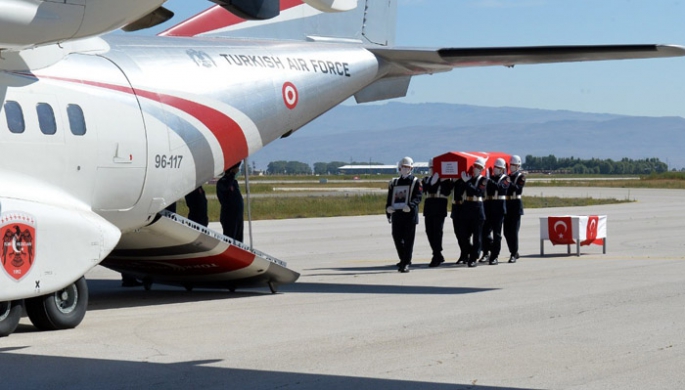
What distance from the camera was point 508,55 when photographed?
13680 millimetres

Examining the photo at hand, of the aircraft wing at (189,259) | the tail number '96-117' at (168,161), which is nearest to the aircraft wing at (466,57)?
the aircraft wing at (189,259)

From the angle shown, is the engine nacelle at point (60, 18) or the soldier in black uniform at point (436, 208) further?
the soldier in black uniform at point (436, 208)

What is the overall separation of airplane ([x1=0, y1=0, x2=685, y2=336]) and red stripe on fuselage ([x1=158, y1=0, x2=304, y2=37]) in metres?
0.02

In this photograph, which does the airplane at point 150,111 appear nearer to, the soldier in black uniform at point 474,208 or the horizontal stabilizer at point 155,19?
the horizontal stabilizer at point 155,19

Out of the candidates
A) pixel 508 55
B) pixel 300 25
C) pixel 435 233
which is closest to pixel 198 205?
pixel 300 25

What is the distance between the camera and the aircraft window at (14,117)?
9844 millimetres

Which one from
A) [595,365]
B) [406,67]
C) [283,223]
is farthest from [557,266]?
[283,223]

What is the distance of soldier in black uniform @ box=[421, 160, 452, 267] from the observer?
→ 57.0 feet

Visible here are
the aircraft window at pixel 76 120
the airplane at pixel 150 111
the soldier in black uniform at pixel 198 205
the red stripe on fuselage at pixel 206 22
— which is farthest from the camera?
the soldier in black uniform at pixel 198 205

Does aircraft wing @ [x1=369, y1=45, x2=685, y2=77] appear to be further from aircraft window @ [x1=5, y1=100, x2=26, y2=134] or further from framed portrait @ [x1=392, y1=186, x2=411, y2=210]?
aircraft window @ [x1=5, y1=100, x2=26, y2=134]

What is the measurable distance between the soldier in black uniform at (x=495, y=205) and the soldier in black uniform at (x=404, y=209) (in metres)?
1.81

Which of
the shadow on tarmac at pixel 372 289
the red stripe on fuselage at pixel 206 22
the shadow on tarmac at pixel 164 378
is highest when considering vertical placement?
the red stripe on fuselage at pixel 206 22

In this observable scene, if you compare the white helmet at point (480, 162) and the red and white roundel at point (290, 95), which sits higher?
the red and white roundel at point (290, 95)

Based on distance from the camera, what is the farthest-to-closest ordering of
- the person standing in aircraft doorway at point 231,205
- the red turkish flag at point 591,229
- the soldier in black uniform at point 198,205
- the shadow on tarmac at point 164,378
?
the red turkish flag at point 591,229 → the person standing in aircraft doorway at point 231,205 → the soldier in black uniform at point 198,205 → the shadow on tarmac at point 164,378
